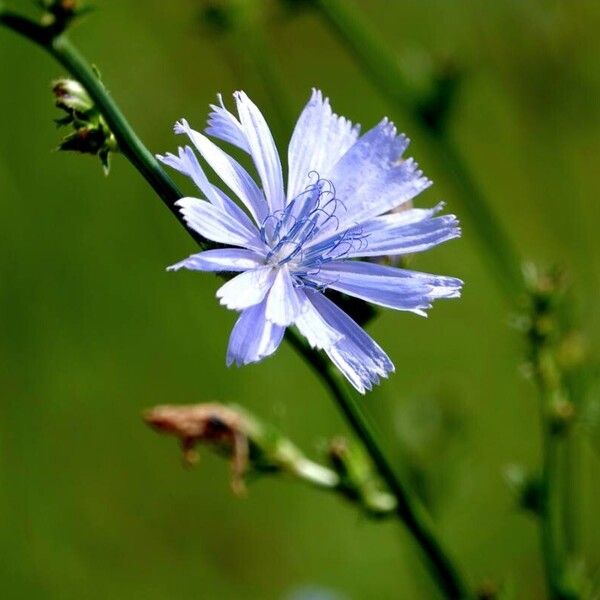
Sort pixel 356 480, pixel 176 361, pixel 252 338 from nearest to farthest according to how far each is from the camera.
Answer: pixel 252 338
pixel 356 480
pixel 176 361

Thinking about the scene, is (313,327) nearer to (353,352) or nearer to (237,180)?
(353,352)

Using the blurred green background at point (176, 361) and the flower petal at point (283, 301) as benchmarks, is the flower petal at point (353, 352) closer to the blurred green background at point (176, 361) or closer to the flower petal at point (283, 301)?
the flower petal at point (283, 301)

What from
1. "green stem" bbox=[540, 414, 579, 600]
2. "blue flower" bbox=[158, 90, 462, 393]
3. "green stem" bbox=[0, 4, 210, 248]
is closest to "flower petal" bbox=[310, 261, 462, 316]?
"blue flower" bbox=[158, 90, 462, 393]

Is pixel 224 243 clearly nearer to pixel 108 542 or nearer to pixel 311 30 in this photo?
pixel 108 542

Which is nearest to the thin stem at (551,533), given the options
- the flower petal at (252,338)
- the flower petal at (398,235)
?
the flower petal at (398,235)

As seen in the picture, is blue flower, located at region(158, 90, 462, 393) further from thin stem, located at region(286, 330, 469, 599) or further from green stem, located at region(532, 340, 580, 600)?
green stem, located at region(532, 340, 580, 600)

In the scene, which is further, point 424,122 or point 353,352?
point 424,122

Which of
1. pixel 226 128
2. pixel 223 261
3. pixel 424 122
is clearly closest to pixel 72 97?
pixel 226 128
